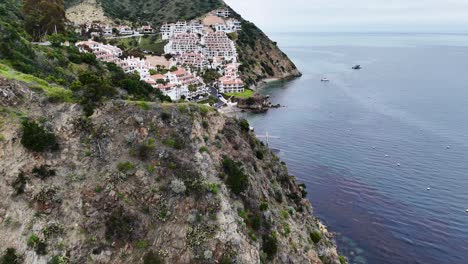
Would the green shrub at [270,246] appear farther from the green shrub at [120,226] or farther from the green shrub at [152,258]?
the green shrub at [120,226]

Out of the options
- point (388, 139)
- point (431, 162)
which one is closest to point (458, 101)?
point (388, 139)

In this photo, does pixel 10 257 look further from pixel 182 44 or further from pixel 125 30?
pixel 125 30

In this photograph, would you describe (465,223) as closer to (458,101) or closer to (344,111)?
(344,111)

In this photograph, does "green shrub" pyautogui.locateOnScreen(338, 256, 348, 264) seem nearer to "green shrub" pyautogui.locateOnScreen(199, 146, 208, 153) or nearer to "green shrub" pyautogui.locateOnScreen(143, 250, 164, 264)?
"green shrub" pyautogui.locateOnScreen(199, 146, 208, 153)

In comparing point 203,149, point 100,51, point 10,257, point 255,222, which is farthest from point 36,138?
point 100,51

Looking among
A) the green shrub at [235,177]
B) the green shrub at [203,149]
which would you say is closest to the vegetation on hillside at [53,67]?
the green shrub at [203,149]

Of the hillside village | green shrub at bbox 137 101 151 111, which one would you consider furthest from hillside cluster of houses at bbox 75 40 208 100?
green shrub at bbox 137 101 151 111
